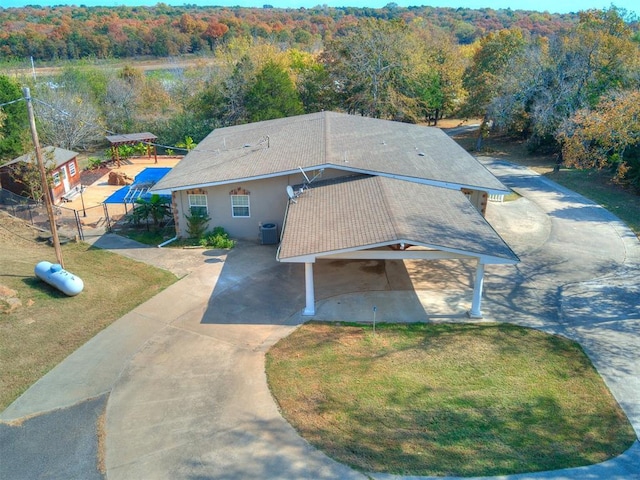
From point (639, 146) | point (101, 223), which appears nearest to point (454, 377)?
point (101, 223)

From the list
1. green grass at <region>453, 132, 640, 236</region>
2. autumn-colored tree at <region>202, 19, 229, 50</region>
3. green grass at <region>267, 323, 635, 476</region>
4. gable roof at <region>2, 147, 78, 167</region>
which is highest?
autumn-colored tree at <region>202, 19, 229, 50</region>

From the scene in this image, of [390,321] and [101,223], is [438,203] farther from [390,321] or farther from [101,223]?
[101,223]

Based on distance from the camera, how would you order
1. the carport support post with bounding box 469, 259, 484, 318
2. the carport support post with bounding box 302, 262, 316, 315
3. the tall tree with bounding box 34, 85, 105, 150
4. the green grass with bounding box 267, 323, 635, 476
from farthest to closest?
1. the tall tree with bounding box 34, 85, 105, 150
2. the carport support post with bounding box 302, 262, 316, 315
3. the carport support post with bounding box 469, 259, 484, 318
4. the green grass with bounding box 267, 323, 635, 476

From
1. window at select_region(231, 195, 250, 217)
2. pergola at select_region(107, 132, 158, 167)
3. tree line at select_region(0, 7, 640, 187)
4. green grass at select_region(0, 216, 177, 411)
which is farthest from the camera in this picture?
pergola at select_region(107, 132, 158, 167)

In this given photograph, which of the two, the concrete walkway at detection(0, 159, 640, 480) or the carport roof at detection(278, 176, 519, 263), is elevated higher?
the carport roof at detection(278, 176, 519, 263)

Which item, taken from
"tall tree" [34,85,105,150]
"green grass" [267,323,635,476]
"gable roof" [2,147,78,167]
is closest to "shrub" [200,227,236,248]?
"green grass" [267,323,635,476]

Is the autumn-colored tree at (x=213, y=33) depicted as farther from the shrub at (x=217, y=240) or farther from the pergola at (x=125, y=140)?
the shrub at (x=217, y=240)

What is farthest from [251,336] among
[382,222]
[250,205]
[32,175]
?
[32,175]

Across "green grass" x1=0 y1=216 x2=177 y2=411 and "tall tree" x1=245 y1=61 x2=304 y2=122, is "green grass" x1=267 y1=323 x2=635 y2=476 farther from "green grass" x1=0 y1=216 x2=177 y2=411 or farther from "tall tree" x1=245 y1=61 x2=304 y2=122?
"tall tree" x1=245 y1=61 x2=304 y2=122
